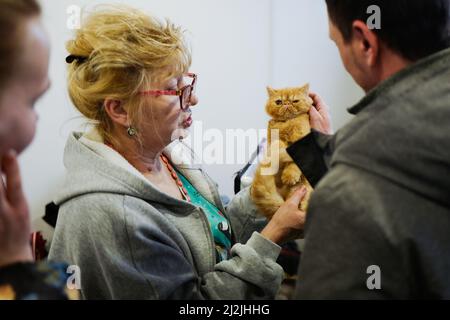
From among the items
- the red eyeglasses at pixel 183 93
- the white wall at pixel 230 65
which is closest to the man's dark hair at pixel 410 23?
the red eyeglasses at pixel 183 93

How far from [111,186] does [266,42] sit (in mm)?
960

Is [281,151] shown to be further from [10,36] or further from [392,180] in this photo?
[10,36]

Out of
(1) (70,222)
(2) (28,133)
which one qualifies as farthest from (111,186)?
(2) (28,133)

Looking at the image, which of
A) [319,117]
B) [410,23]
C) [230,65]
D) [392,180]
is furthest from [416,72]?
[230,65]

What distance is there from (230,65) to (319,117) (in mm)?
780

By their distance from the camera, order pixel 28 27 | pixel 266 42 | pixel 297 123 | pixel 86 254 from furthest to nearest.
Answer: pixel 266 42
pixel 297 123
pixel 86 254
pixel 28 27

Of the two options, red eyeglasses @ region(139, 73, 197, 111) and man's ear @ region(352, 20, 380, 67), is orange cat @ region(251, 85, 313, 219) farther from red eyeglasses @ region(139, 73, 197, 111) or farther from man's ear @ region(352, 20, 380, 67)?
man's ear @ region(352, 20, 380, 67)

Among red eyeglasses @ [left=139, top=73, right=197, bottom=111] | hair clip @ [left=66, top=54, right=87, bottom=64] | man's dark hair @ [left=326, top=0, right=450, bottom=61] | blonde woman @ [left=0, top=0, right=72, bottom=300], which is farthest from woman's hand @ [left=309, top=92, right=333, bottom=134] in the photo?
blonde woman @ [left=0, top=0, right=72, bottom=300]

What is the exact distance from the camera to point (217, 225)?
1.24m

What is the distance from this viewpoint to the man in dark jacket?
0.68m

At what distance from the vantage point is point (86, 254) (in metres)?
1.01

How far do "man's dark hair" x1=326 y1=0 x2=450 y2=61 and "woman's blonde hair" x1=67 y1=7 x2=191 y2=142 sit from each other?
0.50 metres

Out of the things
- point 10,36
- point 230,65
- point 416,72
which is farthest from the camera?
point 230,65

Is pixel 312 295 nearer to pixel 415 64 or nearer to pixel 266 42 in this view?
pixel 415 64
